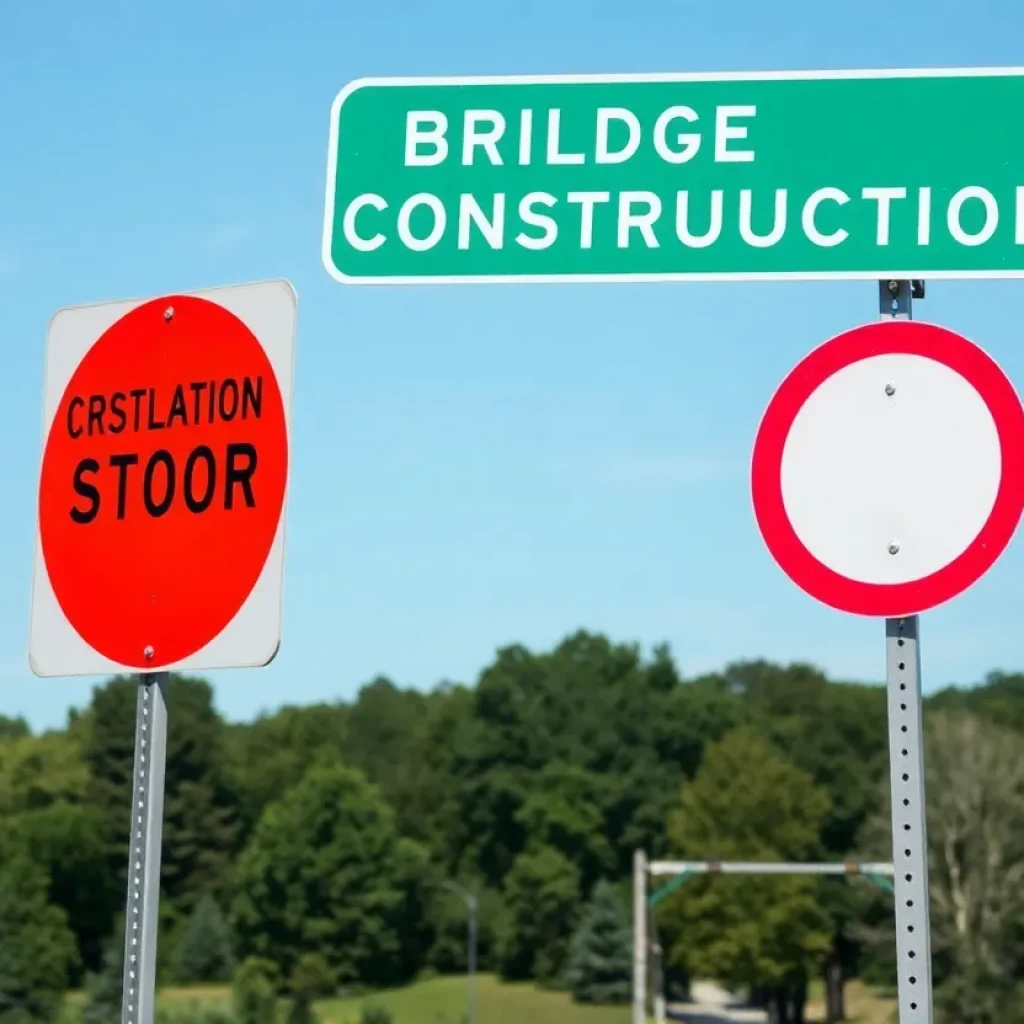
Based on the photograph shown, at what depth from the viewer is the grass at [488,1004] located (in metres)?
92.1

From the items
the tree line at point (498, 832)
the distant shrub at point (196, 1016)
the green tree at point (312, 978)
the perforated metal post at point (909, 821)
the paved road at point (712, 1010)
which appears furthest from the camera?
the paved road at point (712, 1010)

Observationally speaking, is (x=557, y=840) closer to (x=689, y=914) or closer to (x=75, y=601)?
(x=689, y=914)

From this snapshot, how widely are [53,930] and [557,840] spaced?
26.3 metres

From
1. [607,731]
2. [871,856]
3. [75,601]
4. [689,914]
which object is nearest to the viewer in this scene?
[75,601]

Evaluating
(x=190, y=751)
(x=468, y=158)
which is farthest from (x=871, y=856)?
(x=468, y=158)

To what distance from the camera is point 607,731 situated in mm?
110500

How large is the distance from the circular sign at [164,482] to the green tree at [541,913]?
101 m

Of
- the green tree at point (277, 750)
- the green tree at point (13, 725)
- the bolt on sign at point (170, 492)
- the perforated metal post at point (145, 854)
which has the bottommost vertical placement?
the perforated metal post at point (145, 854)

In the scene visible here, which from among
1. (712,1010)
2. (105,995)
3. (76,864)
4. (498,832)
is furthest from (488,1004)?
(76,864)

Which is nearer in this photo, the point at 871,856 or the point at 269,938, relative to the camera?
the point at 871,856

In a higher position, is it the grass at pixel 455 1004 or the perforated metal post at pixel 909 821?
the perforated metal post at pixel 909 821

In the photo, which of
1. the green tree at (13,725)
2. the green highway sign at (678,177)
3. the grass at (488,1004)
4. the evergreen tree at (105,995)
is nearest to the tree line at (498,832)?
the evergreen tree at (105,995)

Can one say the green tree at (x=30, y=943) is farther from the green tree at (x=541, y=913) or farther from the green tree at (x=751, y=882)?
the green tree at (x=751, y=882)

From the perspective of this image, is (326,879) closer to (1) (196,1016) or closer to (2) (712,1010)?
(2) (712,1010)
